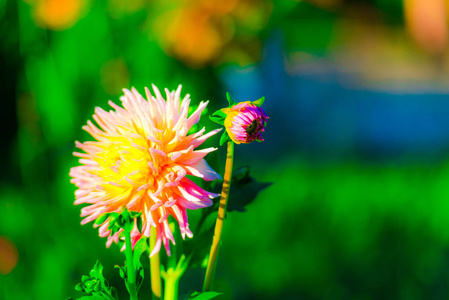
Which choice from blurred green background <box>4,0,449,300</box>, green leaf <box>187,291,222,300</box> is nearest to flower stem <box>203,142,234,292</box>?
green leaf <box>187,291,222,300</box>

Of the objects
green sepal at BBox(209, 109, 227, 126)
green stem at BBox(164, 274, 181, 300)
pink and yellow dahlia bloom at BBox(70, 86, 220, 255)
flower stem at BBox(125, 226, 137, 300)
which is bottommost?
green stem at BBox(164, 274, 181, 300)

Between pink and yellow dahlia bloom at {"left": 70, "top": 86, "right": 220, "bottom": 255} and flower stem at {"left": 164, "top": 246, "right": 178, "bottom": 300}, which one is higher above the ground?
pink and yellow dahlia bloom at {"left": 70, "top": 86, "right": 220, "bottom": 255}

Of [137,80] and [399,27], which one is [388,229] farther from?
[137,80]

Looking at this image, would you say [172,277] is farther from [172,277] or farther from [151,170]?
[151,170]

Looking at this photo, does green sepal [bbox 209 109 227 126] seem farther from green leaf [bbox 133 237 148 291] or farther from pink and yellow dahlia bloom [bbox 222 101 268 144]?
green leaf [bbox 133 237 148 291]

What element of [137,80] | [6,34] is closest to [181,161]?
[137,80]

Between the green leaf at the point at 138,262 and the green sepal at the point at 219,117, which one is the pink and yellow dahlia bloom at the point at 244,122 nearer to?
the green sepal at the point at 219,117
